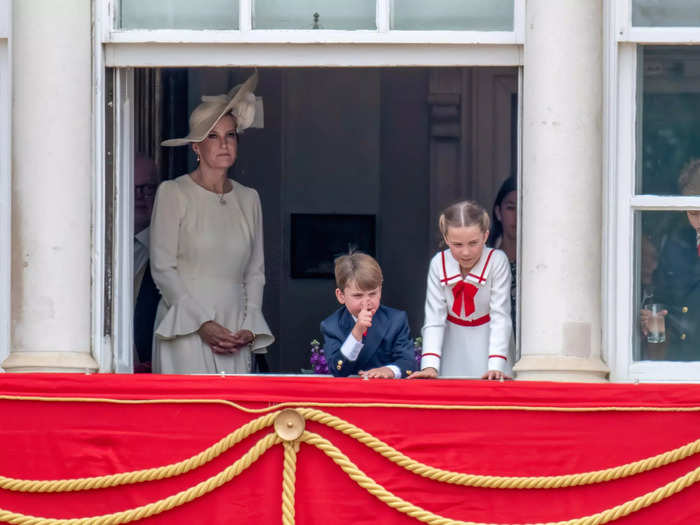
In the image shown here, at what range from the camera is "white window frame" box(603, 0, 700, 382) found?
20.0 ft

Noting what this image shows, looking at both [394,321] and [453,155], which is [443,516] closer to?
[394,321]

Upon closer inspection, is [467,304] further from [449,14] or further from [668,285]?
[449,14]

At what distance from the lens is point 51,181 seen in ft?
20.5

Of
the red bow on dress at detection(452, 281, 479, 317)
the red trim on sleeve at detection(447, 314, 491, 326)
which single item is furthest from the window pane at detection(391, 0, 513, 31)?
the red trim on sleeve at detection(447, 314, 491, 326)

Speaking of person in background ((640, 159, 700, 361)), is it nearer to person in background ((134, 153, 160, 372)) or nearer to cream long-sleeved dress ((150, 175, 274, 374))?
cream long-sleeved dress ((150, 175, 274, 374))

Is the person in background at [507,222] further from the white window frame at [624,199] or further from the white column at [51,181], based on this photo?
the white column at [51,181]

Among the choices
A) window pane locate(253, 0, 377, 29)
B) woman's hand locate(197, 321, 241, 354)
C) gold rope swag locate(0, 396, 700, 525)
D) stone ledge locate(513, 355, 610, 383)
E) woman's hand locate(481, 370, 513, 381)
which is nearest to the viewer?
gold rope swag locate(0, 396, 700, 525)

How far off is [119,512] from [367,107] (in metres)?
5.16

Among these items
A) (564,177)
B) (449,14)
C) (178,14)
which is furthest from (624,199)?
(178,14)

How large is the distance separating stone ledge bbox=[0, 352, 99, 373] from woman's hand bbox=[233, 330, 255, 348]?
1.03 metres

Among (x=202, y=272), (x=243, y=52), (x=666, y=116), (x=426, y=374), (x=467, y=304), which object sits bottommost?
(x=426, y=374)

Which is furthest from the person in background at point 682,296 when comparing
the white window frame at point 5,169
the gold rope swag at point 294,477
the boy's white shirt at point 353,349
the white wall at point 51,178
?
the white window frame at point 5,169

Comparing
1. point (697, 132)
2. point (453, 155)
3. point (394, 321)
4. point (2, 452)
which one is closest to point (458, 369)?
point (394, 321)

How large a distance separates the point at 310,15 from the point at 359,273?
1.02 m
